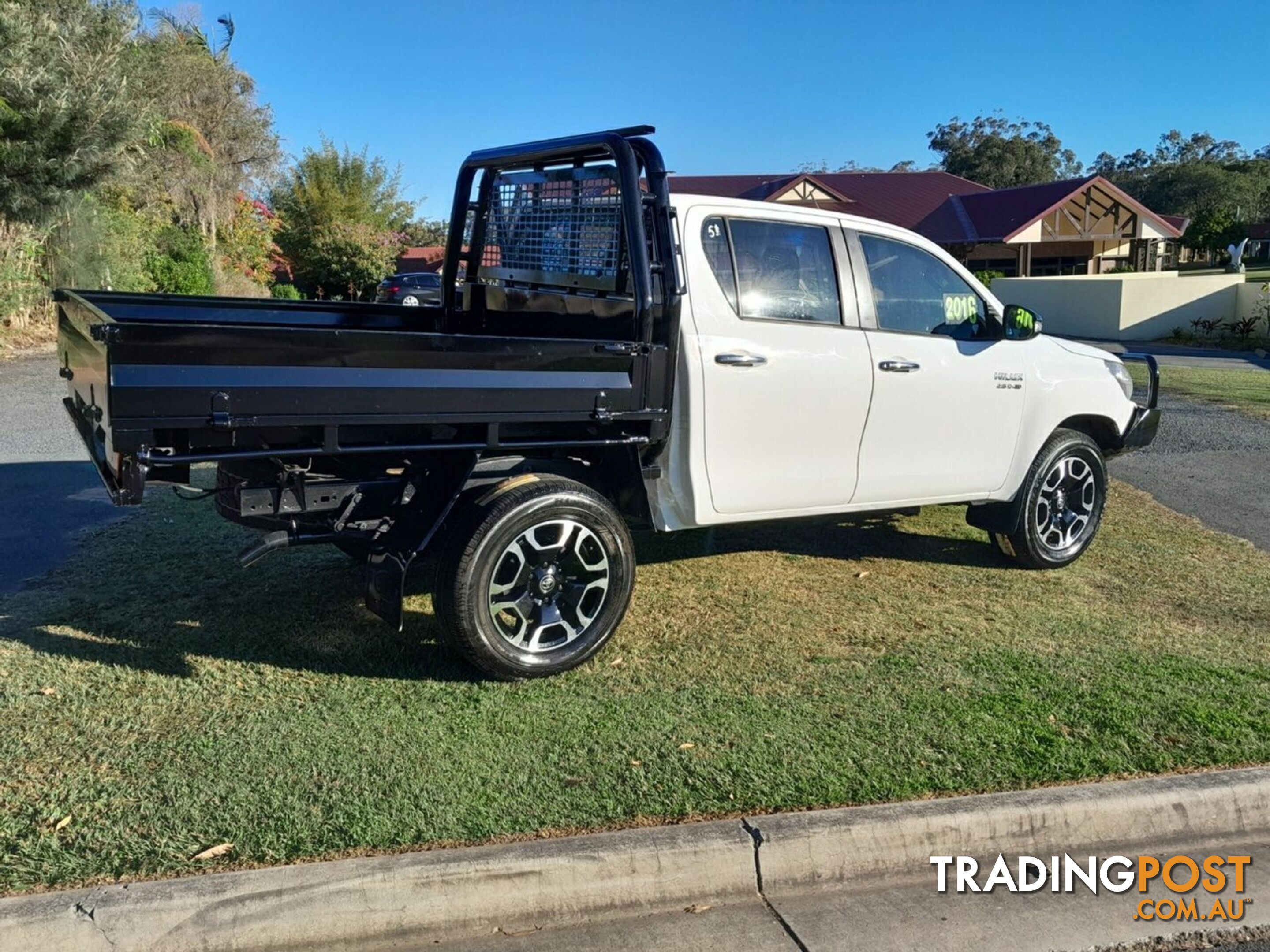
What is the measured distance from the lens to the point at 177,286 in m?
23.6

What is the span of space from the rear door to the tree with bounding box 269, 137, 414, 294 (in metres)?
34.6

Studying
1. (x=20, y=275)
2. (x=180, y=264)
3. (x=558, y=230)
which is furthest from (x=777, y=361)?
(x=180, y=264)

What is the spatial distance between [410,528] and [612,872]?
6.22ft

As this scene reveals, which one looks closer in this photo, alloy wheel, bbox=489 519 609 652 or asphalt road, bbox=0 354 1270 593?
alloy wheel, bbox=489 519 609 652

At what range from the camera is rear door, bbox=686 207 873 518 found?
17.6 ft

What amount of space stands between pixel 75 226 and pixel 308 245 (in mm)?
20729

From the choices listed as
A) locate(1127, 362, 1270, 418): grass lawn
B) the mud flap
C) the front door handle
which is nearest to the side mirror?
A: the front door handle

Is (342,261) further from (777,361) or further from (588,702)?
(588,702)

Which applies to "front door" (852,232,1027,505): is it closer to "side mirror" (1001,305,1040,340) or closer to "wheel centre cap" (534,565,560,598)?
"side mirror" (1001,305,1040,340)

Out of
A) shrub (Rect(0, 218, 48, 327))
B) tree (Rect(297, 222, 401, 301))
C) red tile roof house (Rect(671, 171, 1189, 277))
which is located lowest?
shrub (Rect(0, 218, 48, 327))

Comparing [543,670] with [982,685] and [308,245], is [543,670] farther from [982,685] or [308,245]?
[308,245]

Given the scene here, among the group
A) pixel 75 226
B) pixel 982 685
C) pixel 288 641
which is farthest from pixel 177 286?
pixel 982 685

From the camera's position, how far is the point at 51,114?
1608 centimetres

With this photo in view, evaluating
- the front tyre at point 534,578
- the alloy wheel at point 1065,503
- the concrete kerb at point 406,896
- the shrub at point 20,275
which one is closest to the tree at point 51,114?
the shrub at point 20,275
